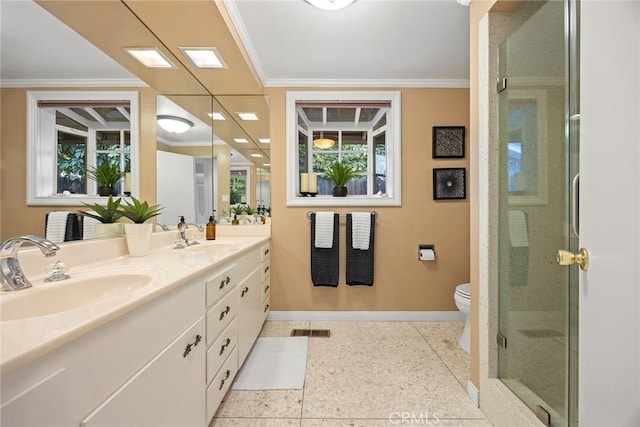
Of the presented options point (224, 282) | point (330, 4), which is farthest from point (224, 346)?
point (330, 4)

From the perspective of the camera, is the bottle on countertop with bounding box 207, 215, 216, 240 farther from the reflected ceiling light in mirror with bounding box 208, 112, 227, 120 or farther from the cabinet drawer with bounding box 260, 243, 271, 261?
the reflected ceiling light in mirror with bounding box 208, 112, 227, 120

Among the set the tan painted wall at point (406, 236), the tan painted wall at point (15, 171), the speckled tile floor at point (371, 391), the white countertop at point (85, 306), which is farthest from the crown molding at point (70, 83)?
the speckled tile floor at point (371, 391)

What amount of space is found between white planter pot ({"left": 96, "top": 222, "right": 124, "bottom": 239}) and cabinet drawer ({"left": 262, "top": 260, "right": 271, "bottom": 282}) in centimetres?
110

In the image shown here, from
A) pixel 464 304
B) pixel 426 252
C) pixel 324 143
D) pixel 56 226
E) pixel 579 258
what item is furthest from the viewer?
pixel 324 143

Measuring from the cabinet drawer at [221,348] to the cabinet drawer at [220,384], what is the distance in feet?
0.12

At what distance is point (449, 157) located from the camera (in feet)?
8.24

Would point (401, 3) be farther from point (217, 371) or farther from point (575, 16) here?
point (217, 371)

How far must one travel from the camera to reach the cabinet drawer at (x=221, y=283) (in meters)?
1.19

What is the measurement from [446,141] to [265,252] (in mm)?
1987

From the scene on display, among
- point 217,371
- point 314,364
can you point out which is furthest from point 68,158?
point 314,364

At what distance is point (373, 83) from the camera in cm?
250

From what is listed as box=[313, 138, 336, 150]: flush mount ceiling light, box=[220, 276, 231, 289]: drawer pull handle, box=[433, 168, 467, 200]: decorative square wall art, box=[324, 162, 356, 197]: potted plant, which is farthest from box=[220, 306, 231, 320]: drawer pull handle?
box=[433, 168, 467, 200]: decorative square wall art

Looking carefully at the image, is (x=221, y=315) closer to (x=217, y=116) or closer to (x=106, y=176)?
(x=106, y=176)

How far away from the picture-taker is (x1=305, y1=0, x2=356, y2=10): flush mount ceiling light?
4.87 feet
